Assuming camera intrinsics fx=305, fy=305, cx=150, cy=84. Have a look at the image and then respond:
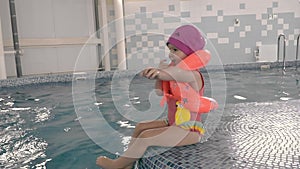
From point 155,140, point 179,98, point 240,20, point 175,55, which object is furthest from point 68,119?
point 240,20

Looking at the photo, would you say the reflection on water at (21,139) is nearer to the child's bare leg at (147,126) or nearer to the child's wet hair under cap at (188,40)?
the child's bare leg at (147,126)

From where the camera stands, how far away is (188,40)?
1.47 m

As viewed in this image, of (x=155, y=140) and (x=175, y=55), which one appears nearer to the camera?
(x=175, y=55)

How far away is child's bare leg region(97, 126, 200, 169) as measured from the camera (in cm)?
160

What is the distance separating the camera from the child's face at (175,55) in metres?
1.50

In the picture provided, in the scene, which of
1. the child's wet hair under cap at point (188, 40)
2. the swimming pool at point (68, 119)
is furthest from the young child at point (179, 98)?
the swimming pool at point (68, 119)

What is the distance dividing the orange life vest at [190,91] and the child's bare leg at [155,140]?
147 millimetres

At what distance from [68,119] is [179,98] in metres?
2.06

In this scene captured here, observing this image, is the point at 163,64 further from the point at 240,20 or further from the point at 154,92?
the point at 240,20

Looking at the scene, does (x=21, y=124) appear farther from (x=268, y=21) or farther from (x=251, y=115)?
(x=268, y=21)

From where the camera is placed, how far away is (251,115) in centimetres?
244

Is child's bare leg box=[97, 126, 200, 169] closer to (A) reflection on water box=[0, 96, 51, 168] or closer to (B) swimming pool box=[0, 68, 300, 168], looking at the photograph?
(B) swimming pool box=[0, 68, 300, 168]

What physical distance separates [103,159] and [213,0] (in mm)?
7222

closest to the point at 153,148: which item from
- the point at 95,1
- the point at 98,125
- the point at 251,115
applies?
the point at 251,115
